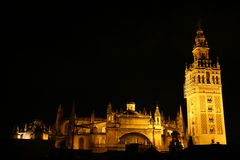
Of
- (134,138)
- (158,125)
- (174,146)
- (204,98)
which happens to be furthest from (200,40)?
(174,146)

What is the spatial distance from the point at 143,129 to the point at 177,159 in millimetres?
32437

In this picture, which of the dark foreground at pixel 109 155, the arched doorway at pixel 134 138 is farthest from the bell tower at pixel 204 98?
the dark foreground at pixel 109 155

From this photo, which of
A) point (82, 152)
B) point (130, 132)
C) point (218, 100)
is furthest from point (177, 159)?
point (218, 100)

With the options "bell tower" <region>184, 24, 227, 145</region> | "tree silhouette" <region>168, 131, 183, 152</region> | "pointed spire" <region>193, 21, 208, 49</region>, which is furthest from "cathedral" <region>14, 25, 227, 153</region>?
"tree silhouette" <region>168, 131, 183, 152</region>

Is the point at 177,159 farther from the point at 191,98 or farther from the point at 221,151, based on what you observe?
the point at 191,98

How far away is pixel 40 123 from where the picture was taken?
78938 mm

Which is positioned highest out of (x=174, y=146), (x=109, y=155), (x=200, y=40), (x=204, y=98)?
(x=200, y=40)

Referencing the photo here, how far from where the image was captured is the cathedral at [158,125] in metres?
69.1

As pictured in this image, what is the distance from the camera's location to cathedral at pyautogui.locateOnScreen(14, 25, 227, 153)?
69062 mm

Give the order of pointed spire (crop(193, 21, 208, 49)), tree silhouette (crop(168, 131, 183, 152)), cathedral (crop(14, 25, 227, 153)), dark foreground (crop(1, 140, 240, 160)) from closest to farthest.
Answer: dark foreground (crop(1, 140, 240, 160)) < tree silhouette (crop(168, 131, 183, 152)) < cathedral (crop(14, 25, 227, 153)) < pointed spire (crop(193, 21, 208, 49))

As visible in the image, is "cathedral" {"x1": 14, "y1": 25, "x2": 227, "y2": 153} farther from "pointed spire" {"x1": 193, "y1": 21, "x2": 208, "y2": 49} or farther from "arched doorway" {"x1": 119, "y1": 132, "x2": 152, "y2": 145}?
"pointed spire" {"x1": 193, "y1": 21, "x2": 208, "y2": 49}

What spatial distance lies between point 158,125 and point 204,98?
11.1 m

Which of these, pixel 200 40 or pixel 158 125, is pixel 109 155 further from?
pixel 200 40

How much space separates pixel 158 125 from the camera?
7106 centimetres
